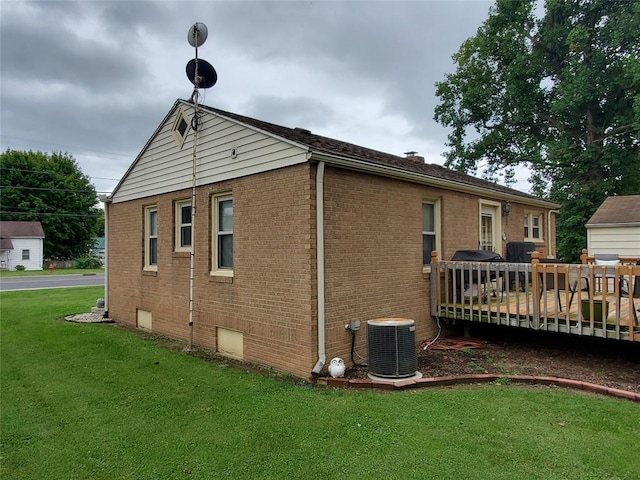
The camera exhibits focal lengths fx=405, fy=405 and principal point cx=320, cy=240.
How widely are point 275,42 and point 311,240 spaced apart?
7.81 m

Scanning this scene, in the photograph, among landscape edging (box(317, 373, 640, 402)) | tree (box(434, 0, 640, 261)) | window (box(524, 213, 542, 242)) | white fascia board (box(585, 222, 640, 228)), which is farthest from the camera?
tree (box(434, 0, 640, 261))

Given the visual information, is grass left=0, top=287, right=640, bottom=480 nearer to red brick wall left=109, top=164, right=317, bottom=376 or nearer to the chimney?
red brick wall left=109, top=164, right=317, bottom=376

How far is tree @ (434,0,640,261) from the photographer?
20016 mm

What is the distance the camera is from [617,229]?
14.4 metres

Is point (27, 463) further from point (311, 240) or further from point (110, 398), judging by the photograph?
point (311, 240)

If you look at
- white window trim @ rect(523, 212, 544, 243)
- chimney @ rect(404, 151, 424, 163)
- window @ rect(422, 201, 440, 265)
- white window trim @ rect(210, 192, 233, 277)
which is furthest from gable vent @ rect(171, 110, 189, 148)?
white window trim @ rect(523, 212, 544, 243)

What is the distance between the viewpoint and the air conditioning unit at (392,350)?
5.55 meters

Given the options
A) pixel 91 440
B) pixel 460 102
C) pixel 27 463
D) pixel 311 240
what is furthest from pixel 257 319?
pixel 460 102

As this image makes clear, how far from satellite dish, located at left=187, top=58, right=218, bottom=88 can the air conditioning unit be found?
586 cm

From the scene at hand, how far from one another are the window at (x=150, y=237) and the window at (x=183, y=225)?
124 cm

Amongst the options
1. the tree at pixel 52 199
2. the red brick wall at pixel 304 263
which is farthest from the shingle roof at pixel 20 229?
the red brick wall at pixel 304 263

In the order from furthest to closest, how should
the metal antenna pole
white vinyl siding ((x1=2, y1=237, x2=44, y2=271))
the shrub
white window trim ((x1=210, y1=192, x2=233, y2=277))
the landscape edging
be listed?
the shrub, white vinyl siding ((x1=2, y1=237, x2=44, y2=271)), the metal antenna pole, white window trim ((x1=210, y1=192, x2=233, y2=277)), the landscape edging

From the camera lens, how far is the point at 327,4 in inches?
416

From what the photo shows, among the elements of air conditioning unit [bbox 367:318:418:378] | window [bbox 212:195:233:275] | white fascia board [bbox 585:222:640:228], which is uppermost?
white fascia board [bbox 585:222:640:228]
